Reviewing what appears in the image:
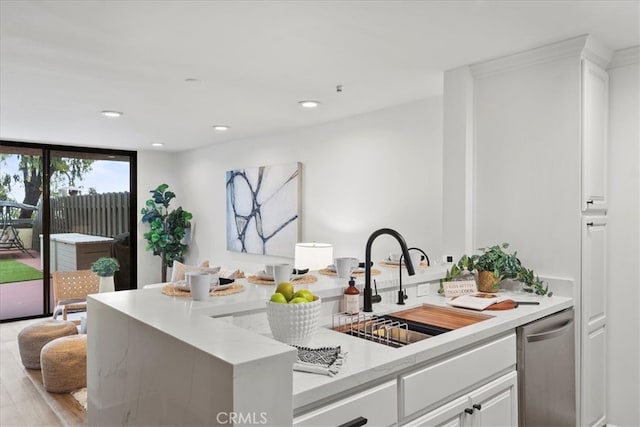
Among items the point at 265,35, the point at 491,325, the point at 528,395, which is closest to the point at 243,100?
the point at 265,35

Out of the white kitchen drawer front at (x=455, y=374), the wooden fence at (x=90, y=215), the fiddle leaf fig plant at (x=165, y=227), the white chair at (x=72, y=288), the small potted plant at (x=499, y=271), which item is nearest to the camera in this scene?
the white kitchen drawer front at (x=455, y=374)

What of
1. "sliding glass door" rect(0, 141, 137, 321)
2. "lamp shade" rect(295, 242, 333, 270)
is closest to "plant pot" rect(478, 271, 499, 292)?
"lamp shade" rect(295, 242, 333, 270)

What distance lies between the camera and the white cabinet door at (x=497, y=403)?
1.79 metres

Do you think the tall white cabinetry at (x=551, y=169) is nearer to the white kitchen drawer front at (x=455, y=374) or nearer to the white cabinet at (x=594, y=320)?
the white cabinet at (x=594, y=320)

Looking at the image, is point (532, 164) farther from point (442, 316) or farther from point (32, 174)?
point (32, 174)

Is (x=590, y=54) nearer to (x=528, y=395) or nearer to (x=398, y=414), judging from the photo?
(x=528, y=395)

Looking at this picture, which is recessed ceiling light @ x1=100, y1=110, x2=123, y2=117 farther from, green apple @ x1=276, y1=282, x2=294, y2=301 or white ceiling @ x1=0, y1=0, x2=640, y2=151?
green apple @ x1=276, y1=282, x2=294, y2=301

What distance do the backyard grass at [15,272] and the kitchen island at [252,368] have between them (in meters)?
5.03

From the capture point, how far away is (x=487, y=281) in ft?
8.45

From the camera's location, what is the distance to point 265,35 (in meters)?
2.32

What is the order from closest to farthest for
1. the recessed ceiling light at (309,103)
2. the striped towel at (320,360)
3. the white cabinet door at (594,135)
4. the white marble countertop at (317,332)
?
1. the white marble countertop at (317,332)
2. the striped towel at (320,360)
3. the white cabinet door at (594,135)
4. the recessed ceiling light at (309,103)

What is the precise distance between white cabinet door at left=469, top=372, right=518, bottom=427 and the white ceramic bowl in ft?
2.40

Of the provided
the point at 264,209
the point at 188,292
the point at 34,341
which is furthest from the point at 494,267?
the point at 34,341

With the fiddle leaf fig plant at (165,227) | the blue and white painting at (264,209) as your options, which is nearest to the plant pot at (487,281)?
the blue and white painting at (264,209)
